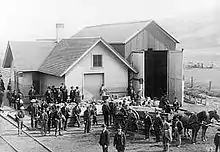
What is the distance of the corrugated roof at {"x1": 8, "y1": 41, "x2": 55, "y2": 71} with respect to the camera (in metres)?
27.8

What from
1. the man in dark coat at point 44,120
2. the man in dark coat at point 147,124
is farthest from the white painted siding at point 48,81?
the man in dark coat at point 147,124

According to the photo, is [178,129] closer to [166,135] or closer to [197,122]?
[197,122]

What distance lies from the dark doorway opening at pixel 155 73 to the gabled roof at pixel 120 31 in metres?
1.80

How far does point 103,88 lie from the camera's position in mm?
25188

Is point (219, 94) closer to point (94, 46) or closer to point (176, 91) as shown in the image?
Answer: point (176, 91)

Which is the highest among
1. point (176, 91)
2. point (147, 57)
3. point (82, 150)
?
point (147, 57)

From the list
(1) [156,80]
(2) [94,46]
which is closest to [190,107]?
(1) [156,80]

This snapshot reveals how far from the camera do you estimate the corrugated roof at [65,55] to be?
2464 cm

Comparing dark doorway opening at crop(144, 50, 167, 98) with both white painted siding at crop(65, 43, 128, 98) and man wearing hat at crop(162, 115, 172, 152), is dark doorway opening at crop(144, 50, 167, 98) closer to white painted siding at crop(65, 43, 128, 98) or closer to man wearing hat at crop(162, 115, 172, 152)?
white painted siding at crop(65, 43, 128, 98)

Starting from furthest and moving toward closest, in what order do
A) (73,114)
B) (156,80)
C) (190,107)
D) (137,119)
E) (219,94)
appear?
(219,94) < (156,80) < (190,107) < (73,114) < (137,119)

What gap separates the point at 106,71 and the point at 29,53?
696 centimetres

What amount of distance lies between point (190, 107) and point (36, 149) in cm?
1403

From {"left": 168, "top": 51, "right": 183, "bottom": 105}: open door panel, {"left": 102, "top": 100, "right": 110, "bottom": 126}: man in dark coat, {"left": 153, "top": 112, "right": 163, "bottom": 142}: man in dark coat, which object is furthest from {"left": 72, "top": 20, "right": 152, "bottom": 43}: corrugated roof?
{"left": 153, "top": 112, "right": 163, "bottom": 142}: man in dark coat

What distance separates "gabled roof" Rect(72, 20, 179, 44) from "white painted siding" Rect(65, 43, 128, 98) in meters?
2.13
